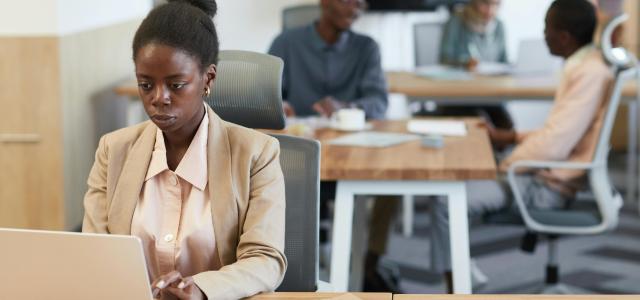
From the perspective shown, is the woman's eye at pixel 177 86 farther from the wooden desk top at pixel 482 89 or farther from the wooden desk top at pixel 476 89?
the wooden desk top at pixel 482 89

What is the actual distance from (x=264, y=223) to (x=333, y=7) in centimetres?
231

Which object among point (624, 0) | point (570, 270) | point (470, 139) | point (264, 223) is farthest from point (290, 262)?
point (624, 0)

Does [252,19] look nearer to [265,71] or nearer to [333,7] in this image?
[333,7]

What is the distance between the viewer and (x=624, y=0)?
6973 millimetres

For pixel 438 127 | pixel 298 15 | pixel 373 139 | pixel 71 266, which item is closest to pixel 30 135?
pixel 298 15

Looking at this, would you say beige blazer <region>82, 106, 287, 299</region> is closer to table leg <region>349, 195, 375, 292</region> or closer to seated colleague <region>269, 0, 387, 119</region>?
table leg <region>349, 195, 375, 292</region>

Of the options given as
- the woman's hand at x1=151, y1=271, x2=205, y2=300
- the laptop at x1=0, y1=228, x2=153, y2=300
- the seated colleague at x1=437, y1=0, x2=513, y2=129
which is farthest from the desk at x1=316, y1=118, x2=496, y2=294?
the seated colleague at x1=437, y1=0, x2=513, y2=129

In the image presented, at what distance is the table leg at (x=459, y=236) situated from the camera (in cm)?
321

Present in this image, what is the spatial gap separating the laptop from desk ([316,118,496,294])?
153cm

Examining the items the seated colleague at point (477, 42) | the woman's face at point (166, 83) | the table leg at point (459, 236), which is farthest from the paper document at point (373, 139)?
the seated colleague at point (477, 42)

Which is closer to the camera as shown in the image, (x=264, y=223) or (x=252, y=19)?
(x=264, y=223)

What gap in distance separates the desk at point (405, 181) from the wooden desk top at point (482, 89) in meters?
1.75

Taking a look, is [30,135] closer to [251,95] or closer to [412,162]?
[412,162]

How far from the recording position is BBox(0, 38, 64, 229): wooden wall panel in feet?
15.0
